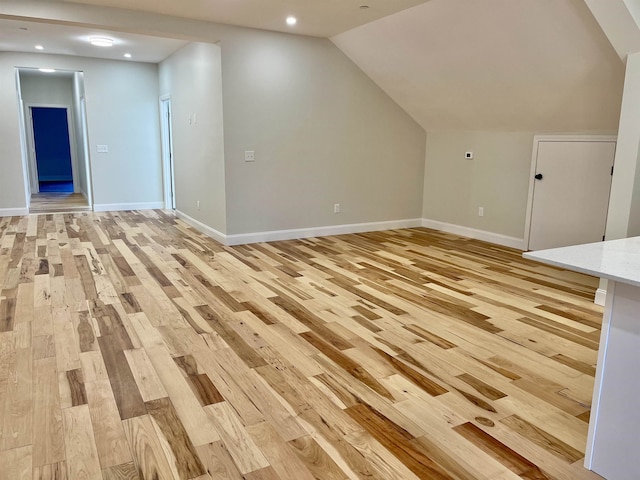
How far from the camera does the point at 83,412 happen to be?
2230 mm

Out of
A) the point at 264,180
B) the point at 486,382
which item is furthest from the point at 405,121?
the point at 486,382

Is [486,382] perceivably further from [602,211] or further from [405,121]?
[405,121]

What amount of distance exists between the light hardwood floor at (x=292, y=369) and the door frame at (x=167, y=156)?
12.2ft

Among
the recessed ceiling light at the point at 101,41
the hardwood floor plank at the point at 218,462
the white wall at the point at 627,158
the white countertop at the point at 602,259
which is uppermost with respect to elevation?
the recessed ceiling light at the point at 101,41

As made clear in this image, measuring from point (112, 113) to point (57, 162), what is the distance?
21.8 ft

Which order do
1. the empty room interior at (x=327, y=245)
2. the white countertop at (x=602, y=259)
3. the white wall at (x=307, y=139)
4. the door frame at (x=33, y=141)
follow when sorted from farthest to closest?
the door frame at (x=33, y=141) < the white wall at (x=307, y=139) < the empty room interior at (x=327, y=245) < the white countertop at (x=602, y=259)

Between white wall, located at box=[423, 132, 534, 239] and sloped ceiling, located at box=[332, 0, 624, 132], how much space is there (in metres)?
0.21

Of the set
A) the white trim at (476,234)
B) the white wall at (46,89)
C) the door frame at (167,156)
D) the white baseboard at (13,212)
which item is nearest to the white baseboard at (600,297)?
the white trim at (476,234)

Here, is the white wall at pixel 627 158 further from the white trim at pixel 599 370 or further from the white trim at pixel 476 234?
the white trim at pixel 476 234

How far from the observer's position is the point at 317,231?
251 inches

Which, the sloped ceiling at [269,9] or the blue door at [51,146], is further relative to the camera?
the blue door at [51,146]

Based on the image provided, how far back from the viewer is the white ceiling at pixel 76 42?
5.66 metres

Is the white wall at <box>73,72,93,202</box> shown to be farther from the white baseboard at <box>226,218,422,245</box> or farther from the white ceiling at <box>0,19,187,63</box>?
the white baseboard at <box>226,218,422,245</box>

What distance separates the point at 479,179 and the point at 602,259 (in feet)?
15.1
